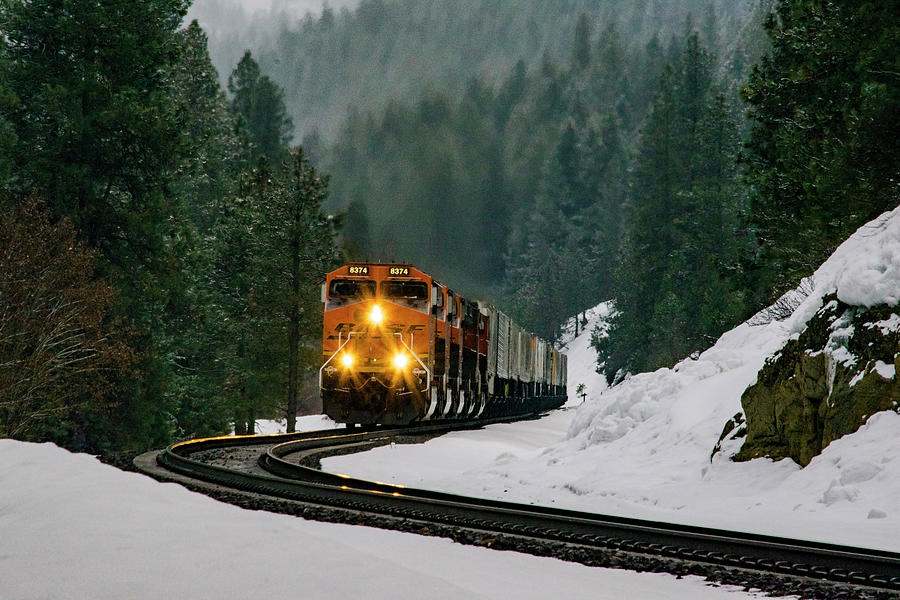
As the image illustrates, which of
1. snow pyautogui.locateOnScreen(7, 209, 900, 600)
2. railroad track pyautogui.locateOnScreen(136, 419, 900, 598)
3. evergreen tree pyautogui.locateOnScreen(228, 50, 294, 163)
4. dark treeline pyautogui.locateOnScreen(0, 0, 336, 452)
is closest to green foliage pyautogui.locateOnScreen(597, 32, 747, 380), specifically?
dark treeline pyautogui.locateOnScreen(0, 0, 336, 452)

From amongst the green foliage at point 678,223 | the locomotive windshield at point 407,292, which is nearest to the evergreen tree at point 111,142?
the locomotive windshield at point 407,292

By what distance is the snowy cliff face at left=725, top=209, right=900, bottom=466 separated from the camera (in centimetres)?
1066

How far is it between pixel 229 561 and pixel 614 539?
3512mm

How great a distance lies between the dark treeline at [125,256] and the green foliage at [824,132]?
62.4ft

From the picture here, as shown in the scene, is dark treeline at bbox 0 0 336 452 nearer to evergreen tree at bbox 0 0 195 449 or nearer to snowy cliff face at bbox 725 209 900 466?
evergreen tree at bbox 0 0 195 449

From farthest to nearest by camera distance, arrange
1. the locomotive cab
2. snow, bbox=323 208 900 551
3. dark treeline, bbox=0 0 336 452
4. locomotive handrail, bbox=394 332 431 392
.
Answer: dark treeline, bbox=0 0 336 452 < the locomotive cab < locomotive handrail, bbox=394 332 431 392 < snow, bbox=323 208 900 551

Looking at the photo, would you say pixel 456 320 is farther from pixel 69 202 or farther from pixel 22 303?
pixel 69 202

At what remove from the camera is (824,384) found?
11453mm

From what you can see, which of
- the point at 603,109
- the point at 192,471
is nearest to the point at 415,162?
the point at 603,109

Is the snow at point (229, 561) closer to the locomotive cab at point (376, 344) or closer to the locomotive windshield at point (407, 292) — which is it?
the locomotive cab at point (376, 344)

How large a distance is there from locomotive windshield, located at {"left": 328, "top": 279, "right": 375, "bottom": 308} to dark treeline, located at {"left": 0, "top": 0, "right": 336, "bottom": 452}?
6.51 metres

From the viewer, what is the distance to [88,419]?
3200 centimetres

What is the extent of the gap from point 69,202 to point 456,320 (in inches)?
551

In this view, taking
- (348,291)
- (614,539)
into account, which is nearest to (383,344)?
(348,291)
